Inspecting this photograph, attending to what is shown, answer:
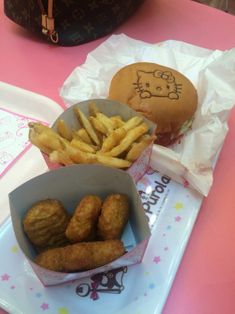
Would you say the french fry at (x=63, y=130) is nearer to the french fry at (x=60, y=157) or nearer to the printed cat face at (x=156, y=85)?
the french fry at (x=60, y=157)

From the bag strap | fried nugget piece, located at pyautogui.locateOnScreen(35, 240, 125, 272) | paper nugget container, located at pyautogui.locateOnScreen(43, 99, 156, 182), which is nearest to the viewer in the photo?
fried nugget piece, located at pyautogui.locateOnScreen(35, 240, 125, 272)

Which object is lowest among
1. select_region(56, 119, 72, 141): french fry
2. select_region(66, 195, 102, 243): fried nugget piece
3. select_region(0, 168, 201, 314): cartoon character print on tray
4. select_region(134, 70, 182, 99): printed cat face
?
select_region(0, 168, 201, 314): cartoon character print on tray

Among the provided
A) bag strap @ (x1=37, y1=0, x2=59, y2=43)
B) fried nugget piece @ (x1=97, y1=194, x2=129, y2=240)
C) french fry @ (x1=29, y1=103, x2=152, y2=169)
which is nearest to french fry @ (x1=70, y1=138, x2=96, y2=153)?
french fry @ (x1=29, y1=103, x2=152, y2=169)

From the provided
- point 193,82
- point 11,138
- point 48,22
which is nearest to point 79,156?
point 11,138

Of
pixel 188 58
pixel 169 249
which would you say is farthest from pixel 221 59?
pixel 169 249

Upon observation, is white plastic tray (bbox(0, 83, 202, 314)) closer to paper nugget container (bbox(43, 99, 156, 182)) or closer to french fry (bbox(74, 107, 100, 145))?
paper nugget container (bbox(43, 99, 156, 182))
